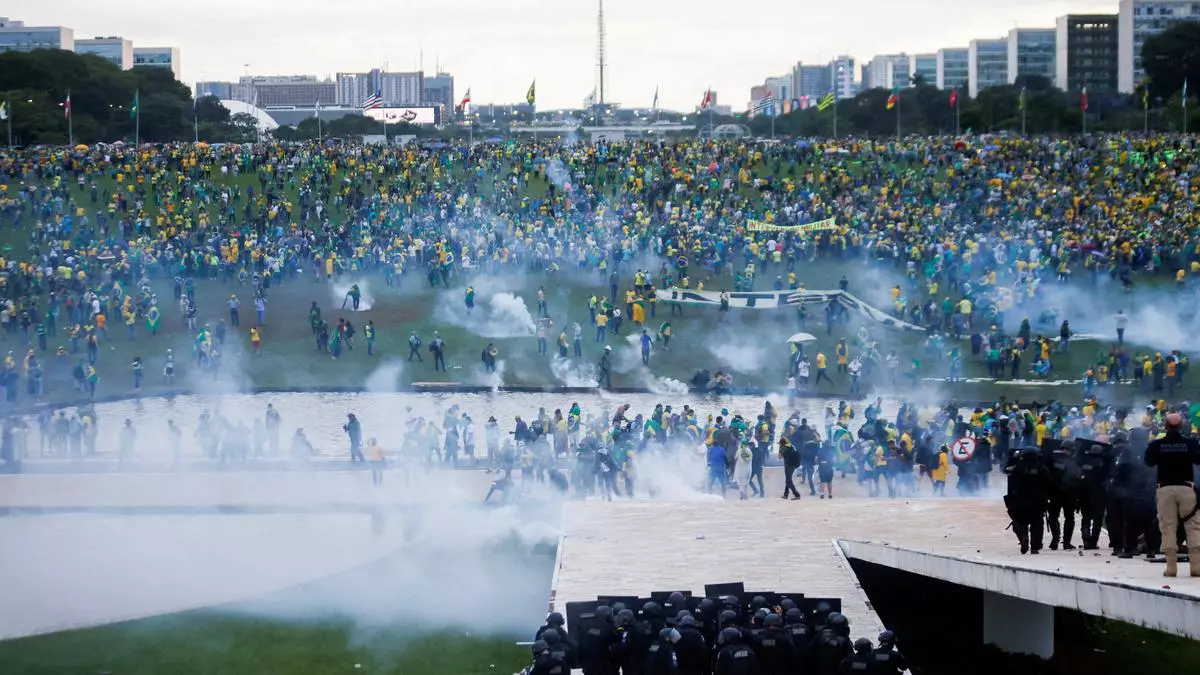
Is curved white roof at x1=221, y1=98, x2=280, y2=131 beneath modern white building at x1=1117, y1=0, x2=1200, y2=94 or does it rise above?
beneath

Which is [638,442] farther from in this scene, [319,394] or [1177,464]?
[1177,464]

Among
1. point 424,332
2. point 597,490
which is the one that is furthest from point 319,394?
point 597,490

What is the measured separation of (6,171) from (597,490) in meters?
38.3

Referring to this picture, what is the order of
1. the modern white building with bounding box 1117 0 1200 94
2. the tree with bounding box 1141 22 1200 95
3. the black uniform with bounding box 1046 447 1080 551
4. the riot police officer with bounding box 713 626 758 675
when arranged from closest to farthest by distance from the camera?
the riot police officer with bounding box 713 626 758 675
the black uniform with bounding box 1046 447 1080 551
the tree with bounding box 1141 22 1200 95
the modern white building with bounding box 1117 0 1200 94

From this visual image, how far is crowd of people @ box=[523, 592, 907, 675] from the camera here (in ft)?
39.3

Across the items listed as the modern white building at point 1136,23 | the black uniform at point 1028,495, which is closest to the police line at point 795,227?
the black uniform at point 1028,495

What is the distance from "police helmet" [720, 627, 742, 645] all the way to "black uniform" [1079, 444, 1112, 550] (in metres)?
4.88

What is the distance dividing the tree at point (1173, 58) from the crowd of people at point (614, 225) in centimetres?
4166

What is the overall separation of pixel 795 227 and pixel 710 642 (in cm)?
3586

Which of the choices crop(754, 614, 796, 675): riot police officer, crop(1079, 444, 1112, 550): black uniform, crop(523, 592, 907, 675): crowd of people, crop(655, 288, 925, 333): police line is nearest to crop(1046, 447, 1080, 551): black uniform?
crop(1079, 444, 1112, 550): black uniform

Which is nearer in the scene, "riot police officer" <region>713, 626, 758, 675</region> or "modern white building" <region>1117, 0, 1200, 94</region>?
"riot police officer" <region>713, 626, 758, 675</region>

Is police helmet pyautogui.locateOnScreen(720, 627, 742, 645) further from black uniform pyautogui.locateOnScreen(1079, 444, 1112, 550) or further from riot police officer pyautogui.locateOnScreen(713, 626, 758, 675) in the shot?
black uniform pyautogui.locateOnScreen(1079, 444, 1112, 550)

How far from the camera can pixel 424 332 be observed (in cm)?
4162

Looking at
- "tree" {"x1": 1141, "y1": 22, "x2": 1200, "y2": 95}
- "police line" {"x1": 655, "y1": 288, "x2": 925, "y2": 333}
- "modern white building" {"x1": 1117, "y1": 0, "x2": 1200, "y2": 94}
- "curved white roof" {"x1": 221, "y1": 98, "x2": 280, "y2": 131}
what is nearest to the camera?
"police line" {"x1": 655, "y1": 288, "x2": 925, "y2": 333}
